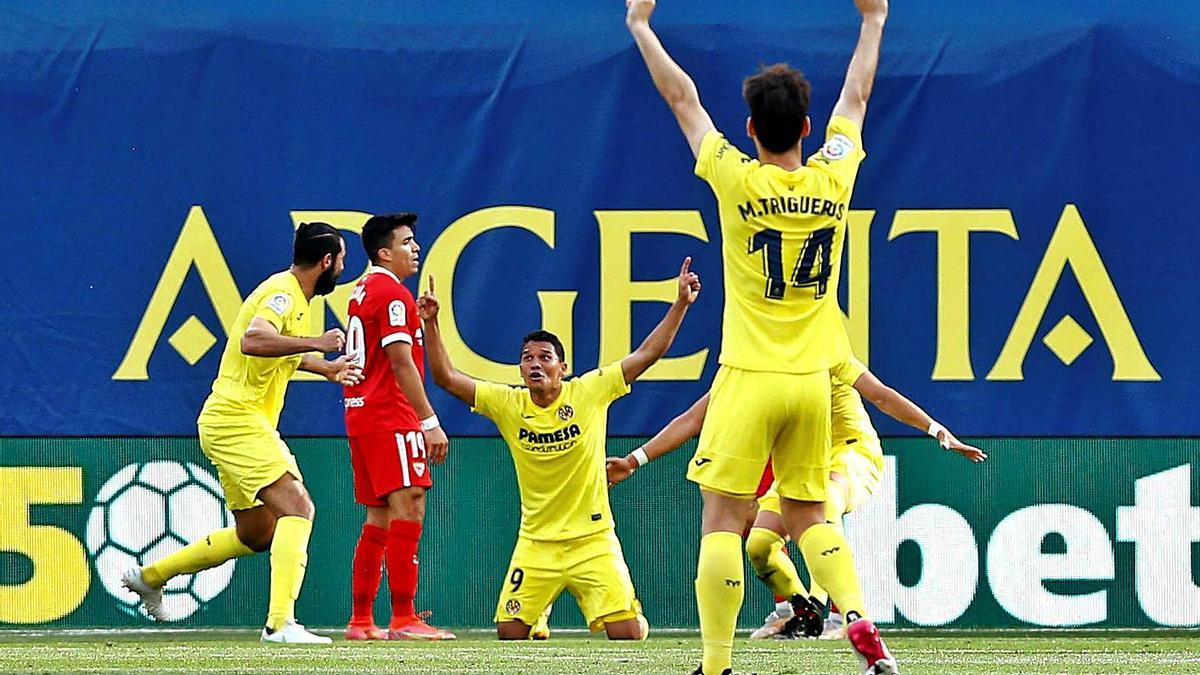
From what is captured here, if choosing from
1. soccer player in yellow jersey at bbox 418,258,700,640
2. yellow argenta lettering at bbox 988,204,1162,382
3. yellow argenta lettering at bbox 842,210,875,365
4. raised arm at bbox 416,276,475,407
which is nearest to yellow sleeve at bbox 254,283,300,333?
raised arm at bbox 416,276,475,407

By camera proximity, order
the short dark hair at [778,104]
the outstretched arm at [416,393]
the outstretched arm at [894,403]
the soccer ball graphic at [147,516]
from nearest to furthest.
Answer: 1. the short dark hair at [778,104]
2. the outstretched arm at [894,403]
3. the outstretched arm at [416,393]
4. the soccer ball graphic at [147,516]

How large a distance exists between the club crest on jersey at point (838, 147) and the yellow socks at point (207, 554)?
12.9ft

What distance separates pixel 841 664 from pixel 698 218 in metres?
3.26

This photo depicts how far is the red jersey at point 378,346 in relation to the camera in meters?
8.34

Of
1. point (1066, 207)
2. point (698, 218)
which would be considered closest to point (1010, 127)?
point (1066, 207)

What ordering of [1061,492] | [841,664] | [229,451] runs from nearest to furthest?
[841,664]
[229,451]
[1061,492]

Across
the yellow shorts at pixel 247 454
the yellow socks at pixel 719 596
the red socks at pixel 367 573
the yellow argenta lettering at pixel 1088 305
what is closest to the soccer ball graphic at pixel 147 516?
the red socks at pixel 367 573

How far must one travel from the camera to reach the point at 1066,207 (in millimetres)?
9406

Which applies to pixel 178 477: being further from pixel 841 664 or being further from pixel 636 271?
pixel 841 664

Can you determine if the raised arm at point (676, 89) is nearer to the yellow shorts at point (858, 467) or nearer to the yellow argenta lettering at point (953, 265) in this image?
the yellow shorts at point (858, 467)

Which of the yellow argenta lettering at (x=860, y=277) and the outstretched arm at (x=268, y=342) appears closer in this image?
the outstretched arm at (x=268, y=342)

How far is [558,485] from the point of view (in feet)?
→ 27.3

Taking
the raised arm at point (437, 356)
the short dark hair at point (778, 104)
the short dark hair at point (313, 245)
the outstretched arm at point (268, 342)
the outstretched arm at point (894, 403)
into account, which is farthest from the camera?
the short dark hair at point (313, 245)

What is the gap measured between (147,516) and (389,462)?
168 cm
